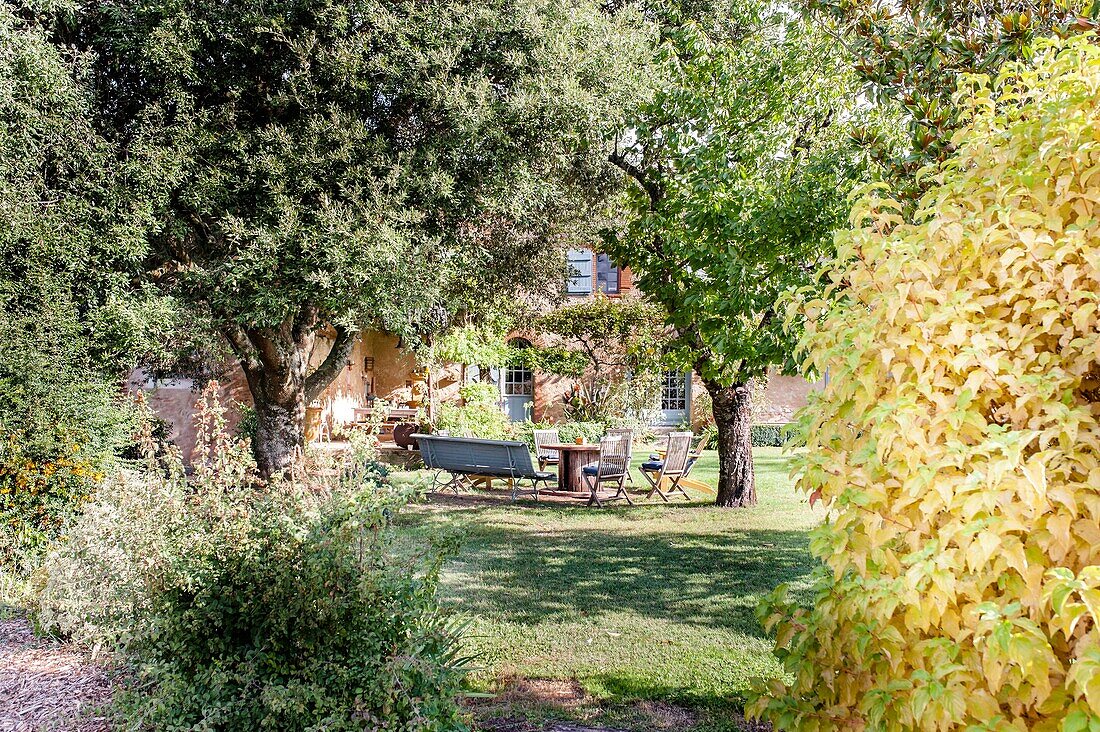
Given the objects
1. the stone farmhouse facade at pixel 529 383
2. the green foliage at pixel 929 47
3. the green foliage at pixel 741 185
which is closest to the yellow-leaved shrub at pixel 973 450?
the green foliage at pixel 929 47

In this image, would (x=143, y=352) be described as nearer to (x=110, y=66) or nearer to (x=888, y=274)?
(x=110, y=66)

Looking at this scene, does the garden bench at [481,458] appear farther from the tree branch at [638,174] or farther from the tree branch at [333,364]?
the tree branch at [638,174]

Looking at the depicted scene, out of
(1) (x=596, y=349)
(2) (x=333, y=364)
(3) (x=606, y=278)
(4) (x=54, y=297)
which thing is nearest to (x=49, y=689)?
(4) (x=54, y=297)

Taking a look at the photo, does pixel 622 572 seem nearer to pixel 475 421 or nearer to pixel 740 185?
pixel 740 185

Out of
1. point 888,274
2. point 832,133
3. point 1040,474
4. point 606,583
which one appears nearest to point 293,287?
point 606,583

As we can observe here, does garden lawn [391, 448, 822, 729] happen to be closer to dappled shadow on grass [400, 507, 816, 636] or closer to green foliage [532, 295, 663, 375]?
dappled shadow on grass [400, 507, 816, 636]

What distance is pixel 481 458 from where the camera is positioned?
1101 centimetres

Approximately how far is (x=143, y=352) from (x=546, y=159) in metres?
4.82

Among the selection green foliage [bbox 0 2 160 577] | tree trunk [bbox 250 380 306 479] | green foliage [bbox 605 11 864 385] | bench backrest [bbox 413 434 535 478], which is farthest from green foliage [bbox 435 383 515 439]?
green foliage [bbox 0 2 160 577]

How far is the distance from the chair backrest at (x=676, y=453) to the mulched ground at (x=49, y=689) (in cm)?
838

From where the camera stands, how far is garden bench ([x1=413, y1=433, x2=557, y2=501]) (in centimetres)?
1060

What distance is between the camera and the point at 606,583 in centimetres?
665

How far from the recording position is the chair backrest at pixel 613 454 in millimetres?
10657

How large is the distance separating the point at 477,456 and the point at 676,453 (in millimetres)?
3058
